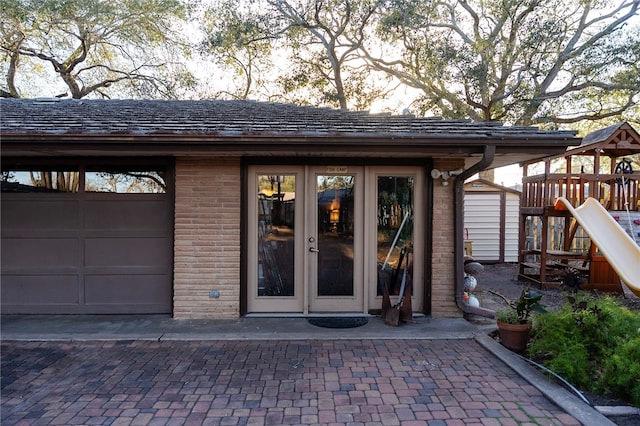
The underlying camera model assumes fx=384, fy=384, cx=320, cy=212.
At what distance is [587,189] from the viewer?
895cm

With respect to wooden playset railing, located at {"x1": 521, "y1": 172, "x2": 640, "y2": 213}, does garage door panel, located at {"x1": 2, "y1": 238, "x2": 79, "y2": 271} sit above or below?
below

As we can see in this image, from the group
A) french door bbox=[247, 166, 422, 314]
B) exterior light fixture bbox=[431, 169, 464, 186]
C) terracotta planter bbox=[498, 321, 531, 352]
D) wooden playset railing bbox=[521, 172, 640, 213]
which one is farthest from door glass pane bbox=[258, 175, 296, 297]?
wooden playset railing bbox=[521, 172, 640, 213]

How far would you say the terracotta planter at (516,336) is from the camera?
171 inches

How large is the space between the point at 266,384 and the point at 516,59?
45.7 feet

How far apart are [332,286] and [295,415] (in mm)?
2750

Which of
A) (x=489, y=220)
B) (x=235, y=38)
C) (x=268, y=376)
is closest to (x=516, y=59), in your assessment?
(x=489, y=220)

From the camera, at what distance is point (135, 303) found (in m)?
5.73

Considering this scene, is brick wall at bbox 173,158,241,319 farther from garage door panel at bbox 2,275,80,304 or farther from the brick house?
garage door panel at bbox 2,275,80,304

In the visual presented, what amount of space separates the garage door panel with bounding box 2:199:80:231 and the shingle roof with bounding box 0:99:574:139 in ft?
3.89

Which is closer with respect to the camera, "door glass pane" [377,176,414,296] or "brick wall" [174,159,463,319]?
"brick wall" [174,159,463,319]

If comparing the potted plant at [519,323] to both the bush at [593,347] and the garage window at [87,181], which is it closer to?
the bush at [593,347]

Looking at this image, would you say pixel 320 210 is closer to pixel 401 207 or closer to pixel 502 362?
pixel 401 207

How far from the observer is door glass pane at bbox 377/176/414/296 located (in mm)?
5734

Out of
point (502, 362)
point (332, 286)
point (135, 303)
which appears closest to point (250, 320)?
point (332, 286)
